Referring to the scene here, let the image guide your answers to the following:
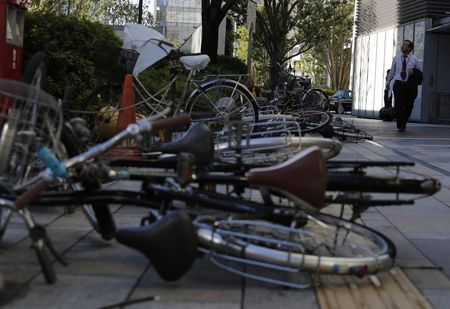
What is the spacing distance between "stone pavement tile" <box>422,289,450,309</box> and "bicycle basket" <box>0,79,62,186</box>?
2282mm

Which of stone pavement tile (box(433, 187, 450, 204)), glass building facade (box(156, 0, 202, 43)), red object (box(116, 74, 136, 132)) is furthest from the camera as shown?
glass building facade (box(156, 0, 202, 43))

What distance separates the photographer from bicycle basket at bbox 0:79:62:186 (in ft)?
11.0

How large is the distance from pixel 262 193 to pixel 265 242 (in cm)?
54

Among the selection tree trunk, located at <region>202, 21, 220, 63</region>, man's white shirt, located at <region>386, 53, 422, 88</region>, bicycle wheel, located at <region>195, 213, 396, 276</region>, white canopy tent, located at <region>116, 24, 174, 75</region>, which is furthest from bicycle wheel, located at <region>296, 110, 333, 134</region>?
tree trunk, located at <region>202, 21, 220, 63</region>

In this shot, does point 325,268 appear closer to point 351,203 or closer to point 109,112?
point 351,203

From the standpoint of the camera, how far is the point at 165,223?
128 inches

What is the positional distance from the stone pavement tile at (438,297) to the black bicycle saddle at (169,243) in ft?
4.43

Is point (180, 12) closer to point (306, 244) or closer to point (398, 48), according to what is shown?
point (398, 48)

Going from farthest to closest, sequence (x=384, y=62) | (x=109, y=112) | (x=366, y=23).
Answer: (x=366, y=23) → (x=384, y=62) → (x=109, y=112)

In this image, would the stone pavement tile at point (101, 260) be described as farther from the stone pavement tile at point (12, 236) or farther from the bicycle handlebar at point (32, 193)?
the bicycle handlebar at point (32, 193)

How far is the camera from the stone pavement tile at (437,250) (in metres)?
4.10

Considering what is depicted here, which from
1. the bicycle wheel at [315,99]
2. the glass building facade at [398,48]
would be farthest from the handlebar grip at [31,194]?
the glass building facade at [398,48]

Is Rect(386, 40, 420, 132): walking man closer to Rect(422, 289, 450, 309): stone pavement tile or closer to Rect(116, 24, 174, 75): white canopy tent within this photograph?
Rect(116, 24, 174, 75): white canopy tent

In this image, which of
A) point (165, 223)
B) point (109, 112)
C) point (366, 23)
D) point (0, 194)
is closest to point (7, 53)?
point (109, 112)
